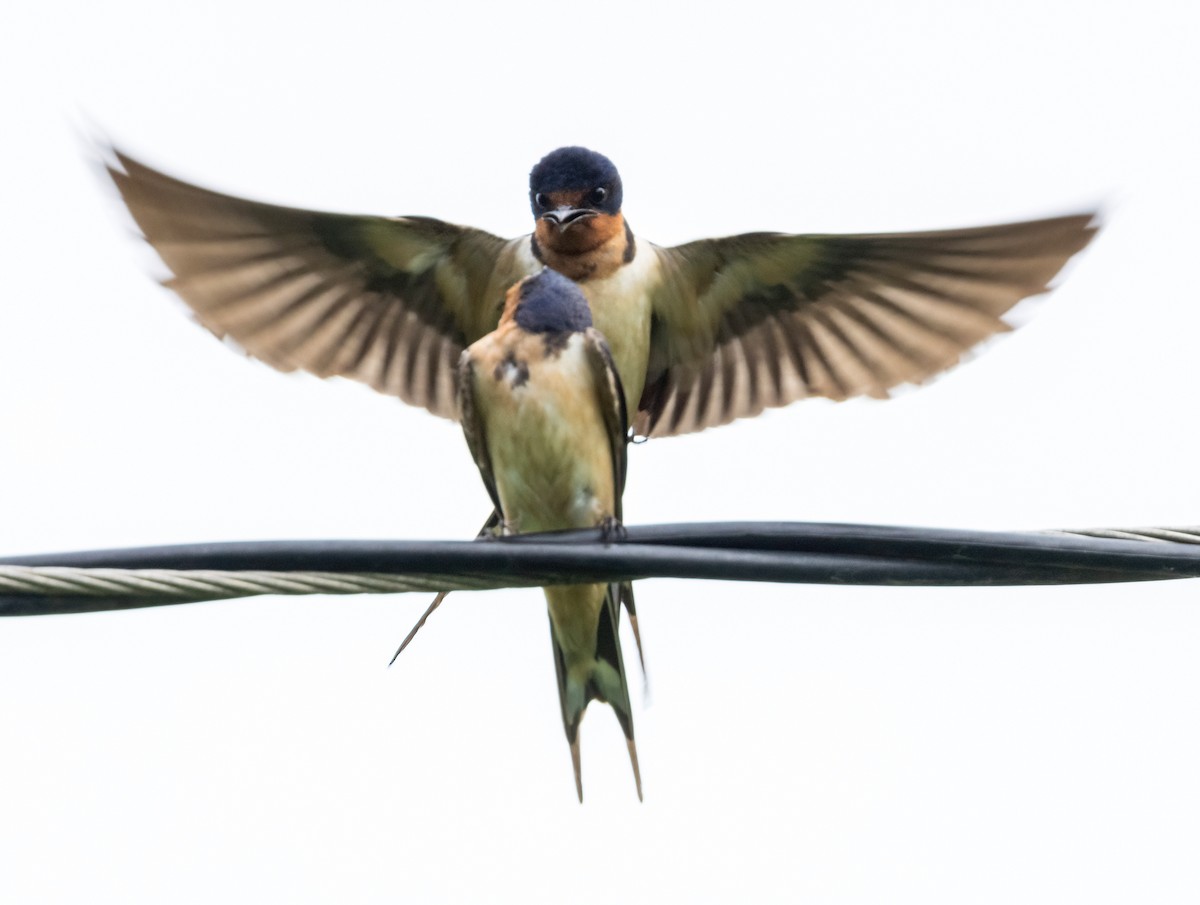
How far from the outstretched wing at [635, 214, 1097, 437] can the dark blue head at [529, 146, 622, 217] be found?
A: 332mm

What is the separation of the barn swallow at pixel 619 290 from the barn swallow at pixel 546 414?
834 millimetres

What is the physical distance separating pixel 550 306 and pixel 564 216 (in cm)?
80

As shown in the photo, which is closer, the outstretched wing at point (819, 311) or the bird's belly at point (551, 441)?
the bird's belly at point (551, 441)

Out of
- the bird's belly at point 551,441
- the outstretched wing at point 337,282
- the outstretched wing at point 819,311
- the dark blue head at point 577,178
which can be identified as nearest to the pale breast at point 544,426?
the bird's belly at point 551,441

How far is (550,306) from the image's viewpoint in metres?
4.29

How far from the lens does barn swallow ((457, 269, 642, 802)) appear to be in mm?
4180

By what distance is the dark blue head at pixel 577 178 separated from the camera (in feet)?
16.7

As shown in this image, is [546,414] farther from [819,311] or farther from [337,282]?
[819,311]

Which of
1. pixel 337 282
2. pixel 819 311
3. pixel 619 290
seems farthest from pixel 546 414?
pixel 819 311

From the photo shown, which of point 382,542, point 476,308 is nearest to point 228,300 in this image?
point 476,308

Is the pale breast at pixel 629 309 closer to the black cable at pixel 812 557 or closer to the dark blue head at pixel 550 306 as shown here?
the dark blue head at pixel 550 306

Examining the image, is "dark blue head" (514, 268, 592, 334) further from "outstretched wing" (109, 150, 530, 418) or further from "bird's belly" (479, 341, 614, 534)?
"outstretched wing" (109, 150, 530, 418)

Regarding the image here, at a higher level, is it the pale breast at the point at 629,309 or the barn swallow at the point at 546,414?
the pale breast at the point at 629,309

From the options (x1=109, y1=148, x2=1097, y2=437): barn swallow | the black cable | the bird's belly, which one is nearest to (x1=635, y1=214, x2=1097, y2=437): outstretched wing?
(x1=109, y1=148, x2=1097, y2=437): barn swallow
